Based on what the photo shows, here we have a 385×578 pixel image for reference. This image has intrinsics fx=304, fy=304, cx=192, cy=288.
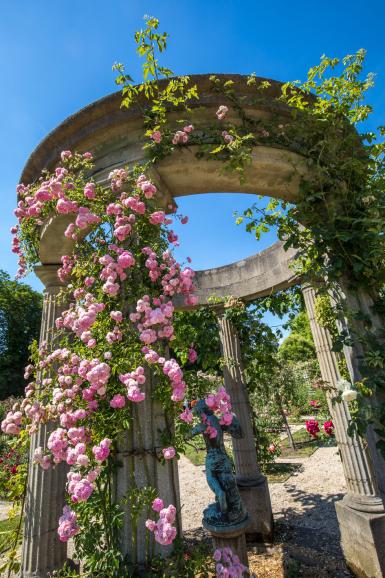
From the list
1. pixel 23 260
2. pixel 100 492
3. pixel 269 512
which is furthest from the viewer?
pixel 269 512

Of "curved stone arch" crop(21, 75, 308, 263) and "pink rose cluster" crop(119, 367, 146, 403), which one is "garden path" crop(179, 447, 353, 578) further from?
"curved stone arch" crop(21, 75, 308, 263)

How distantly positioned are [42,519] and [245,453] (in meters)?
4.95

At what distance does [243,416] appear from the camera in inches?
285

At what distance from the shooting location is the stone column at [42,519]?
3.11 meters

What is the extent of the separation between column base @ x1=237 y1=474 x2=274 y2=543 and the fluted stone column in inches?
195

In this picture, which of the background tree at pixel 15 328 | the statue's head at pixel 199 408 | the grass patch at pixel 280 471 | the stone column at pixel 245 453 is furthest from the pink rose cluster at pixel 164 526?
the background tree at pixel 15 328

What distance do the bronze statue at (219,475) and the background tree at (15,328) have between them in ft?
94.1

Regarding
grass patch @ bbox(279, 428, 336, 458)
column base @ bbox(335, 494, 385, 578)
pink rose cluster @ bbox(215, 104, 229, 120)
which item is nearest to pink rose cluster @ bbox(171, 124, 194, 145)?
pink rose cluster @ bbox(215, 104, 229, 120)

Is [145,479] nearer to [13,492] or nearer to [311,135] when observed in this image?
[13,492]

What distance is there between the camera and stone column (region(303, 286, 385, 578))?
439 cm

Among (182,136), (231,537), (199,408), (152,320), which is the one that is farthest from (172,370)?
(182,136)

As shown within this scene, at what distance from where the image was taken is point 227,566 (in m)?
2.56

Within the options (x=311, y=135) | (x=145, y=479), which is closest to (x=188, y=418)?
(x=145, y=479)

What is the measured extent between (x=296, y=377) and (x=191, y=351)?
14.0 meters
